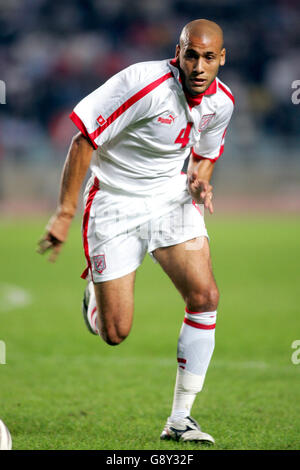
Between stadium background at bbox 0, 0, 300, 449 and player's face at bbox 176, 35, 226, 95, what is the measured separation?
2.24m

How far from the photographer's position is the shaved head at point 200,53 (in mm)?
3457

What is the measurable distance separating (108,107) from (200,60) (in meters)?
0.51

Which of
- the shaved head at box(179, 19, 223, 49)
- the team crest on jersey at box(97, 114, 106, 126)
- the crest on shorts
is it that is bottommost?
the crest on shorts

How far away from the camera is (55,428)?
374 cm

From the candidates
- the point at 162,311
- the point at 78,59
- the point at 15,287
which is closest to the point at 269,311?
the point at 162,311

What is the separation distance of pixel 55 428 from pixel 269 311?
3954 millimetres

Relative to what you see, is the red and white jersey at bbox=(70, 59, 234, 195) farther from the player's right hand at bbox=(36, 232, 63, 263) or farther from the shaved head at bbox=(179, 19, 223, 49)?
the player's right hand at bbox=(36, 232, 63, 263)

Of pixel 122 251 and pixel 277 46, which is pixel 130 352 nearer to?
pixel 122 251

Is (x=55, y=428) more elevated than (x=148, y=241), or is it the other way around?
(x=148, y=241)

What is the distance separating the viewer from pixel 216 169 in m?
17.5

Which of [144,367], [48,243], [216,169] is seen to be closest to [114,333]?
[48,243]

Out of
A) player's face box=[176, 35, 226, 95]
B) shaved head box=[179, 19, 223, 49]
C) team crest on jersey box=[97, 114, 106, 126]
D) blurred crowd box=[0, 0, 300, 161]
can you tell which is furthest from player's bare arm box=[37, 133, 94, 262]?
blurred crowd box=[0, 0, 300, 161]

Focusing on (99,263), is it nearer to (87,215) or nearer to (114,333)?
(87,215)

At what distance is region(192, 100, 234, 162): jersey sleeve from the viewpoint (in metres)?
3.89
